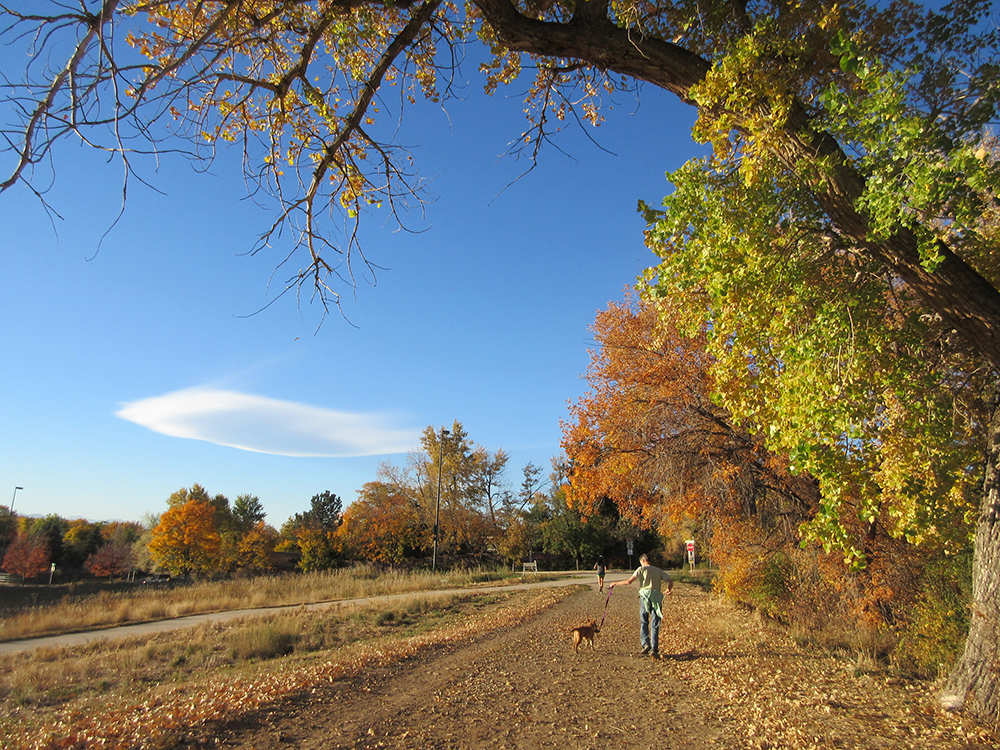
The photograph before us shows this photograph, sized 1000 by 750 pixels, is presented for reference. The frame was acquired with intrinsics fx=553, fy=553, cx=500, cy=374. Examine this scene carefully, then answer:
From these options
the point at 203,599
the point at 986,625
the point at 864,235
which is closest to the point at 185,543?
the point at 203,599

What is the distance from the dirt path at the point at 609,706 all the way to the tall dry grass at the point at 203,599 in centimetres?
1424

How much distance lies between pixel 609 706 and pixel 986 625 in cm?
417

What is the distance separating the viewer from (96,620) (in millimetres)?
17750

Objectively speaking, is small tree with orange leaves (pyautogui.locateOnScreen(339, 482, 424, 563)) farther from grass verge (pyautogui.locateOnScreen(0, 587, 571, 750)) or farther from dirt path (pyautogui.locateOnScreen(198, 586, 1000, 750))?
dirt path (pyautogui.locateOnScreen(198, 586, 1000, 750))

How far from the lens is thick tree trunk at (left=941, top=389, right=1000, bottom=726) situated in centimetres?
574

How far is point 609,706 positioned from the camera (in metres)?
6.77

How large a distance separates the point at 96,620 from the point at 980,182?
2333 cm

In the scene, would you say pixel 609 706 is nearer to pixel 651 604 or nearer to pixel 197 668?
pixel 651 604

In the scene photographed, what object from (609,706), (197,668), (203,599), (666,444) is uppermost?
(666,444)

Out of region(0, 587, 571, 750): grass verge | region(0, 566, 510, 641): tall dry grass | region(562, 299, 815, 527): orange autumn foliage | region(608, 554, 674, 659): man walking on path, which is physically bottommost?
region(0, 566, 510, 641): tall dry grass

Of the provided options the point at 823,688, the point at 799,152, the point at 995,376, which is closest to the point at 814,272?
the point at 799,152

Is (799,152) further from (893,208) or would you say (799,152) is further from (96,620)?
(96,620)

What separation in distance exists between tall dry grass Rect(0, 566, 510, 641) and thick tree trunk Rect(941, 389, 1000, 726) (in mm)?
20953

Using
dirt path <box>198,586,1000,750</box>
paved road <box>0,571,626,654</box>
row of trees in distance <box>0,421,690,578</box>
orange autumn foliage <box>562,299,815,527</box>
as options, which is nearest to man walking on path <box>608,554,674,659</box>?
dirt path <box>198,586,1000,750</box>
